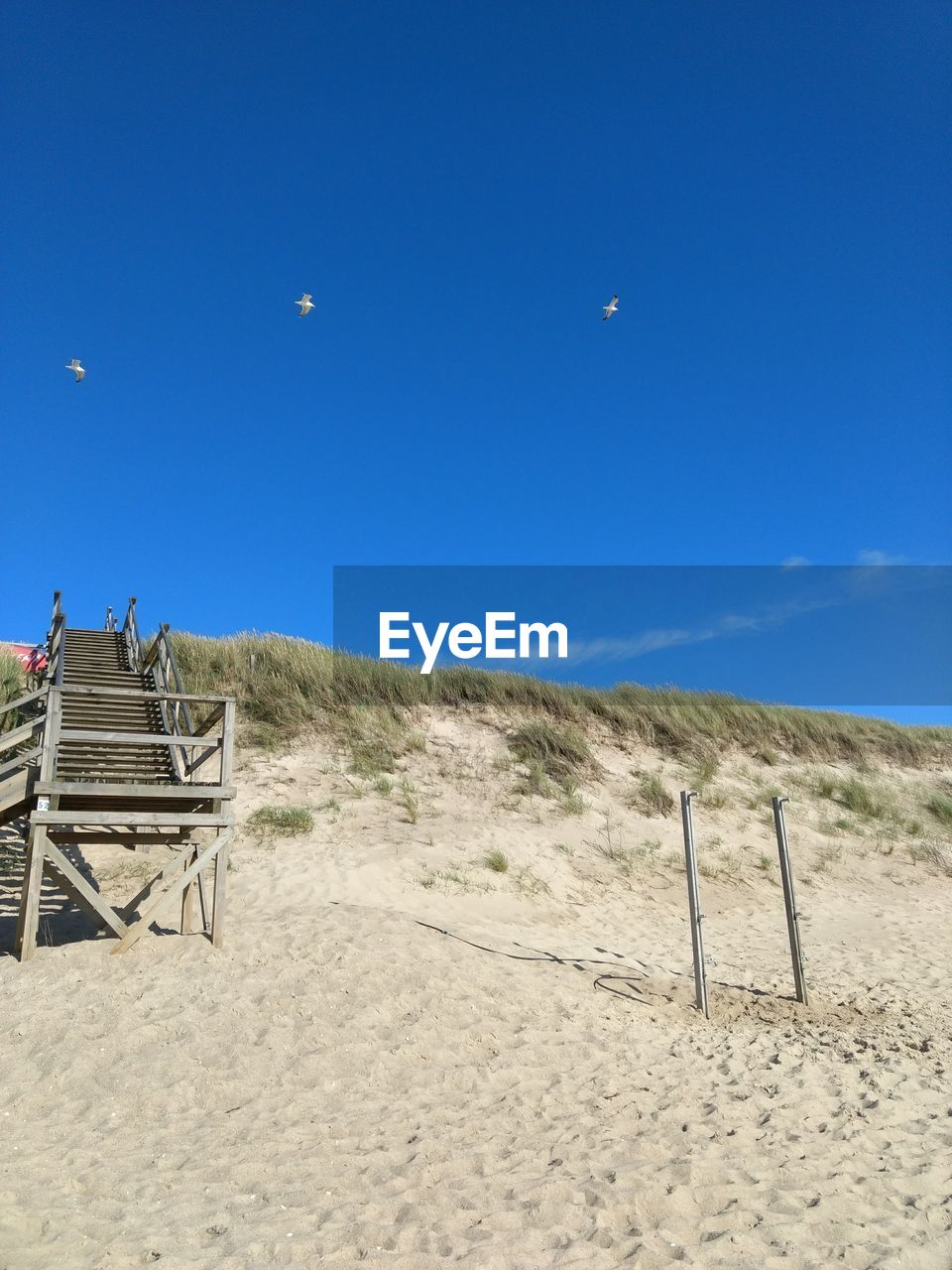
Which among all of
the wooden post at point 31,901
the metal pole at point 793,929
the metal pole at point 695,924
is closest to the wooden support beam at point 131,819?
the wooden post at point 31,901

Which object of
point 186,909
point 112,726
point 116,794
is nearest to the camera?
point 116,794

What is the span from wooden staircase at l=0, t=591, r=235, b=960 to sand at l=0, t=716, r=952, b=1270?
0.56 meters

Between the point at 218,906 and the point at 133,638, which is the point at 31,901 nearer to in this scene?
the point at 218,906

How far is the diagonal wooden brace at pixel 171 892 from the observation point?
8.50 metres

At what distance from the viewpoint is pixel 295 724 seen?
17.3m

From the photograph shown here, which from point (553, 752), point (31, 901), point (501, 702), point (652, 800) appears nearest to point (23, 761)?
point (31, 901)

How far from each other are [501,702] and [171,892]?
39.3 ft

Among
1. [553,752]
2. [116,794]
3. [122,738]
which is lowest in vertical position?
[116,794]

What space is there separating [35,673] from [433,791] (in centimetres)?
900

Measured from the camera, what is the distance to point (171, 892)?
8.81 metres

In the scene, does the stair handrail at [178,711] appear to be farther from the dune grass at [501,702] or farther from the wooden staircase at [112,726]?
the dune grass at [501,702]

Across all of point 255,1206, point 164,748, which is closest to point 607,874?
point 164,748

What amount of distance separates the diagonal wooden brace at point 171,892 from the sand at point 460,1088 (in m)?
0.18

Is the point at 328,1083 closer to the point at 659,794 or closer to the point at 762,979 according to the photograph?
the point at 762,979
